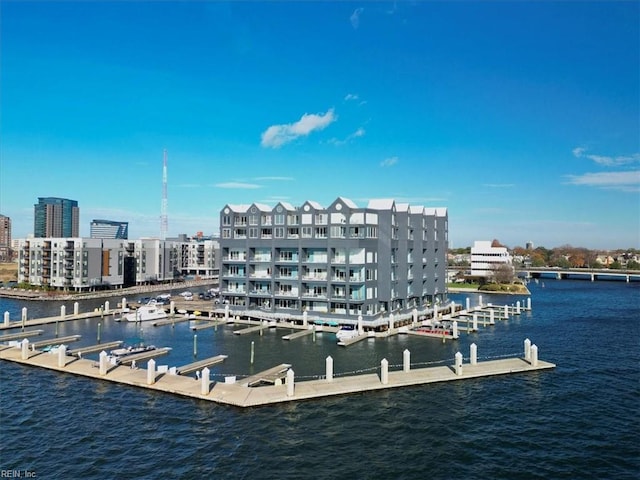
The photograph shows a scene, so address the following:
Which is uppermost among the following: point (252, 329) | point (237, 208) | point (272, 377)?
point (237, 208)

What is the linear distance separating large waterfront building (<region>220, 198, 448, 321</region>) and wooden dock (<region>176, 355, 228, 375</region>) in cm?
2708

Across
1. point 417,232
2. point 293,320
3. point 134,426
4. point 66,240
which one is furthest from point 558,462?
point 66,240

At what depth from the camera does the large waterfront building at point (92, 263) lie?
5010 inches

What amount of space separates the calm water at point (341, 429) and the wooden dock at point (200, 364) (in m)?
1.72

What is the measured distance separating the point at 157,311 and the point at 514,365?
65.1 m

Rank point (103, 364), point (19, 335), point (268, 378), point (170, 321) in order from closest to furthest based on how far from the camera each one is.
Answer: point (268, 378), point (103, 364), point (19, 335), point (170, 321)

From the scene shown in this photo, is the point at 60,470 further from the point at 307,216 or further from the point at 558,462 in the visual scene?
the point at 307,216

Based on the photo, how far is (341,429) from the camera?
119ft

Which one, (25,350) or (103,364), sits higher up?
(25,350)

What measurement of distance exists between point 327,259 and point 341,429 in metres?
46.2

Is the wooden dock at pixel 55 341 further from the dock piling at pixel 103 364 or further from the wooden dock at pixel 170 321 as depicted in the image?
the dock piling at pixel 103 364

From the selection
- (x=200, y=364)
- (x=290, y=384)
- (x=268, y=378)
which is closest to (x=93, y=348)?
(x=200, y=364)

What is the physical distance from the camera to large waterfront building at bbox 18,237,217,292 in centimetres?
12725

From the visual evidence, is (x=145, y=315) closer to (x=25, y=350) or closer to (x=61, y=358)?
(x=25, y=350)
